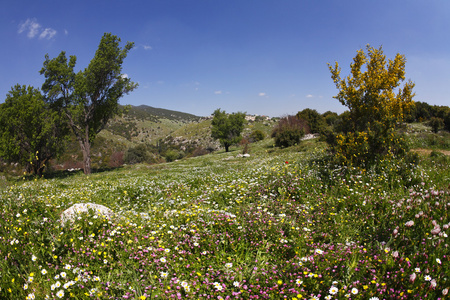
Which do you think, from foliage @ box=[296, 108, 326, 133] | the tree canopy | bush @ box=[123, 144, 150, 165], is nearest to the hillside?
bush @ box=[123, 144, 150, 165]

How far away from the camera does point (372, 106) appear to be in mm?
10922

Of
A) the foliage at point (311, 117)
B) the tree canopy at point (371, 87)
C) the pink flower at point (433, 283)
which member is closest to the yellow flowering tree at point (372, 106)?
the tree canopy at point (371, 87)

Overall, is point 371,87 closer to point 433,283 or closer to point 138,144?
point 433,283

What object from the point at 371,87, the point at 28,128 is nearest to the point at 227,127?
the point at 28,128

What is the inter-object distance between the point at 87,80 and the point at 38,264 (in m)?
28.5

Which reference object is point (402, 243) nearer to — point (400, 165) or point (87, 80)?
point (400, 165)

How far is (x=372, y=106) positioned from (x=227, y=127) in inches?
1480

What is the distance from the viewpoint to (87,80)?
27703 millimetres

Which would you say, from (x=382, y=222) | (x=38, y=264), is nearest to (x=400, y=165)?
(x=382, y=222)

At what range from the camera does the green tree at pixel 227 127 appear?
48.0 metres

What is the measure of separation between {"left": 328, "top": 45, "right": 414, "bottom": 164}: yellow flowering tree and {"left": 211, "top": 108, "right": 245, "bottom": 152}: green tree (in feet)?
120

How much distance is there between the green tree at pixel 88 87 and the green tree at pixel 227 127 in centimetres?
2017

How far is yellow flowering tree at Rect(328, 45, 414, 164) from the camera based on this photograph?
9648mm

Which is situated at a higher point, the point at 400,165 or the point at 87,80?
the point at 87,80
